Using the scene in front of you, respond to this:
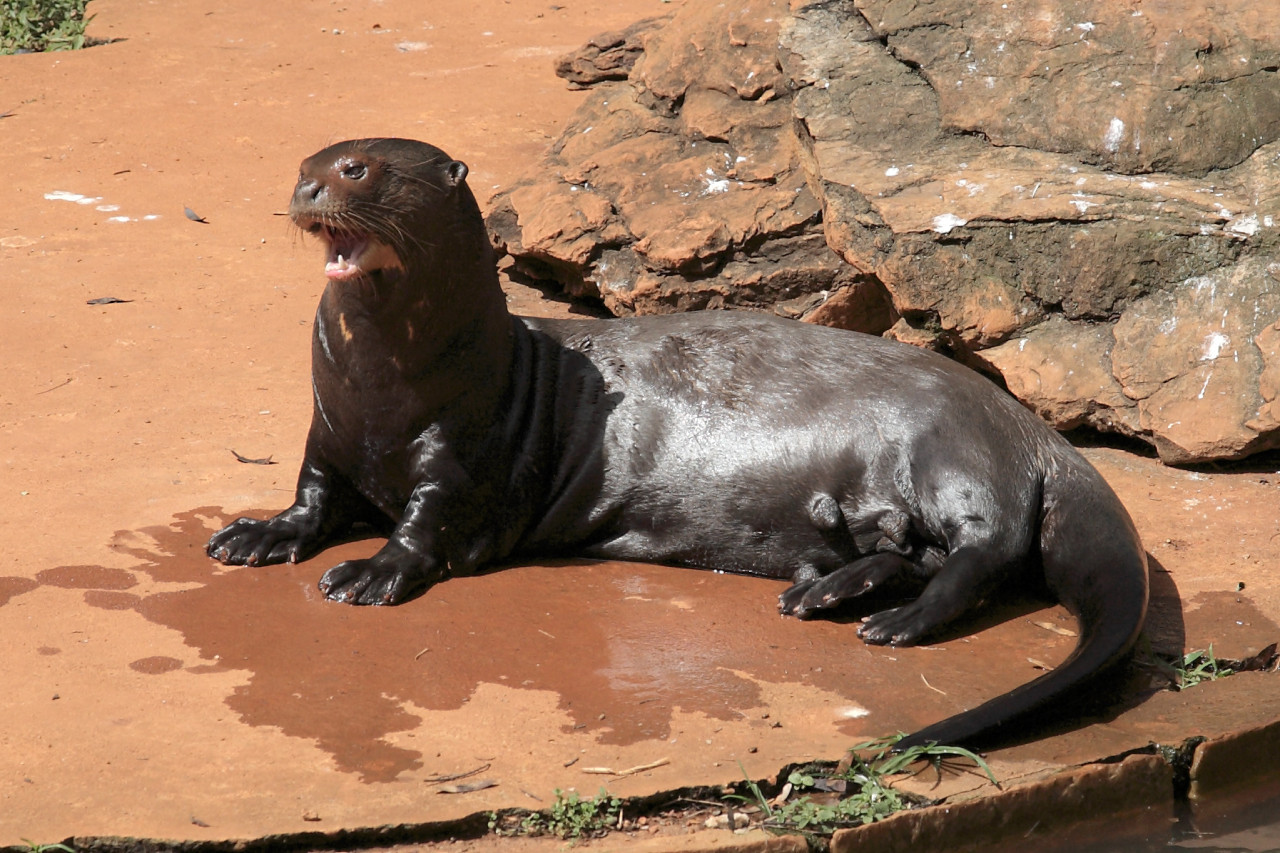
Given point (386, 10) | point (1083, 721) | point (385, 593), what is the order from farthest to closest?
point (386, 10) < point (385, 593) < point (1083, 721)

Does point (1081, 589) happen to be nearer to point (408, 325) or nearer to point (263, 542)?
point (408, 325)

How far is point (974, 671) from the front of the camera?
3994mm

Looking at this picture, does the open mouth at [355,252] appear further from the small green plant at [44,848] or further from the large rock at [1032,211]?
the large rock at [1032,211]

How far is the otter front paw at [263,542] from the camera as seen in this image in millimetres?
4520

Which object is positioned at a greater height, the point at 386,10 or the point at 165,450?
the point at 386,10

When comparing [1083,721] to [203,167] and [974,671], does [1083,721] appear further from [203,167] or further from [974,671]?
[203,167]

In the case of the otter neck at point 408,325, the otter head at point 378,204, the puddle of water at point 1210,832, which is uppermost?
the otter head at point 378,204

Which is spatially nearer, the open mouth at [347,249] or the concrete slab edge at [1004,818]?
the concrete slab edge at [1004,818]

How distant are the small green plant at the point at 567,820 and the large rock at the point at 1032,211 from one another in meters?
3.11

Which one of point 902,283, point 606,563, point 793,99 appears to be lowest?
point 606,563

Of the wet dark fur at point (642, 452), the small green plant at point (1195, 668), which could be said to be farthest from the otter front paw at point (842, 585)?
the small green plant at point (1195, 668)

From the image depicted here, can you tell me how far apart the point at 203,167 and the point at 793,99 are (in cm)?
426

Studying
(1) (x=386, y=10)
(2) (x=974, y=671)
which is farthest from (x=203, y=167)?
(2) (x=974, y=671)

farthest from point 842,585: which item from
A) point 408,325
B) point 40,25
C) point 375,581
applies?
point 40,25
